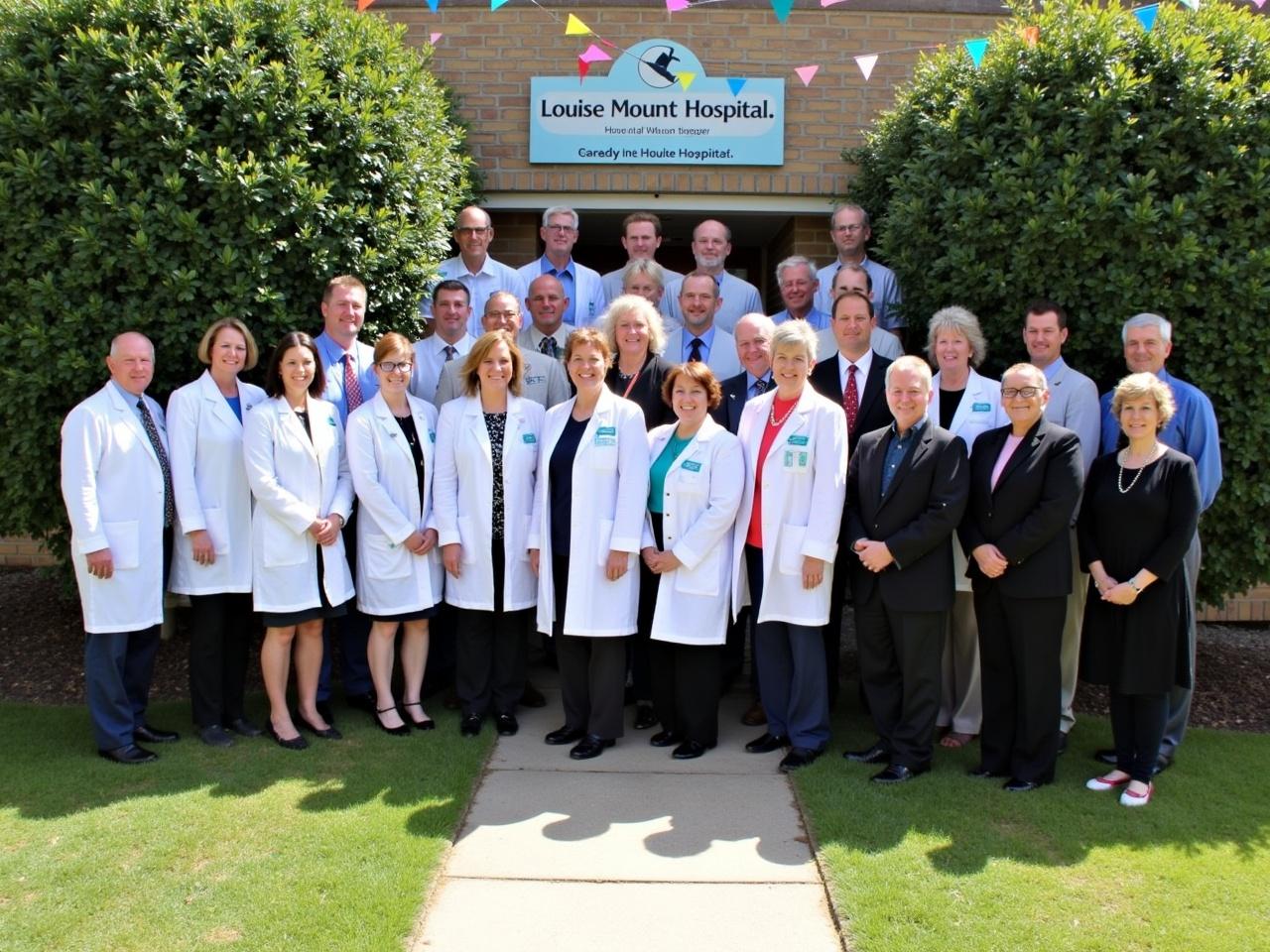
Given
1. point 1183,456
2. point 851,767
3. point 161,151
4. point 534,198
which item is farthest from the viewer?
point 534,198

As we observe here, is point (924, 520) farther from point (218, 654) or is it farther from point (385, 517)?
point (218, 654)

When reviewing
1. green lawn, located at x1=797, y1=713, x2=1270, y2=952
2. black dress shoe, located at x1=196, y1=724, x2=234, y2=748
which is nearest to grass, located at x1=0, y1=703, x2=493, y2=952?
black dress shoe, located at x1=196, y1=724, x2=234, y2=748

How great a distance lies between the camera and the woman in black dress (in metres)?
4.57

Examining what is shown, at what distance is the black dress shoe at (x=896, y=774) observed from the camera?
487cm

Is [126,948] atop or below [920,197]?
below

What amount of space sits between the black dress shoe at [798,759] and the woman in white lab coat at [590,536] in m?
0.83

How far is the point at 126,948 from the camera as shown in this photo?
3.53 m

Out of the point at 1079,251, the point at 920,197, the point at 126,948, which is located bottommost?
the point at 126,948

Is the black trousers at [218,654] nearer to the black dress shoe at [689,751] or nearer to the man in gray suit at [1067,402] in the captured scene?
the black dress shoe at [689,751]

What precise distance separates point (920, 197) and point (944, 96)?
0.69 metres

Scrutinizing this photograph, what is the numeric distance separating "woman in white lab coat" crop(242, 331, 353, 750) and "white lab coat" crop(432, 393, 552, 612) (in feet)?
1.66

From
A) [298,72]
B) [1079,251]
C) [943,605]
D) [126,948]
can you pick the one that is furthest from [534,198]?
[126,948]

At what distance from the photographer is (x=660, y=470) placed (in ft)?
17.1

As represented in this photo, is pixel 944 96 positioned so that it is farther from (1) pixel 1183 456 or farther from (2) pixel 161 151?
(2) pixel 161 151
